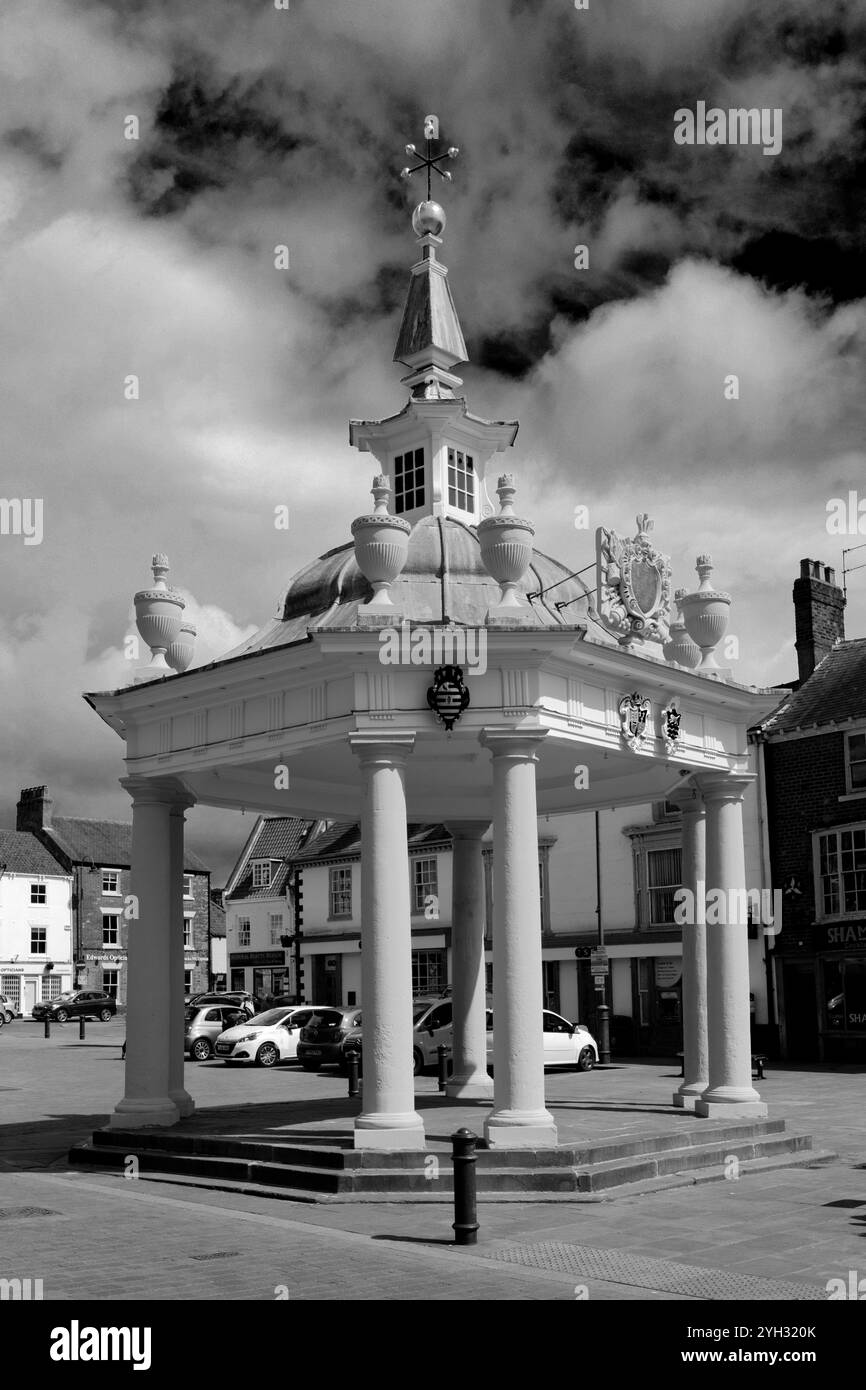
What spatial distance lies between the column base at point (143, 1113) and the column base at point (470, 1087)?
469 cm

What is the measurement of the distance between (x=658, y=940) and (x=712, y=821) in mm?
22531

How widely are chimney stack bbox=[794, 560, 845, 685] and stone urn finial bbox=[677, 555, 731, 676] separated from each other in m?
21.9

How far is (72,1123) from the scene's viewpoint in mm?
21391

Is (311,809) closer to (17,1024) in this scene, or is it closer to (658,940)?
(658,940)

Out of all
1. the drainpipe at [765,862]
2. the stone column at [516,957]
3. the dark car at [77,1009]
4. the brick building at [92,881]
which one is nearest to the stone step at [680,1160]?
the stone column at [516,957]

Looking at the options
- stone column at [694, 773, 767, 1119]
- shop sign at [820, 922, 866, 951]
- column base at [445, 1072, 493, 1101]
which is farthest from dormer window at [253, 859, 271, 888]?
stone column at [694, 773, 767, 1119]

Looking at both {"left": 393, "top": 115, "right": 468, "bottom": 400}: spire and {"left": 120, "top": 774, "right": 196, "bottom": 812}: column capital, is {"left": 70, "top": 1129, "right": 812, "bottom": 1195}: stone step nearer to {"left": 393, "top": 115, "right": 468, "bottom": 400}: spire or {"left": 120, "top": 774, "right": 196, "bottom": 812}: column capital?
{"left": 120, "top": 774, "right": 196, "bottom": 812}: column capital

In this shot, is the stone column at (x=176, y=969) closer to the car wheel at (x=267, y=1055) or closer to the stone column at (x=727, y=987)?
the stone column at (x=727, y=987)

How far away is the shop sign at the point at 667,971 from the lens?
3834cm

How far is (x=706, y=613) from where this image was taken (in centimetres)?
1706

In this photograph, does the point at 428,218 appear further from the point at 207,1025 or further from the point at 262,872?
the point at 262,872

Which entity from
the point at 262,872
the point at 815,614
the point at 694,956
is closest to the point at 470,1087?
the point at 694,956

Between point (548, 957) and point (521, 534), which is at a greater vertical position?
point (521, 534)
